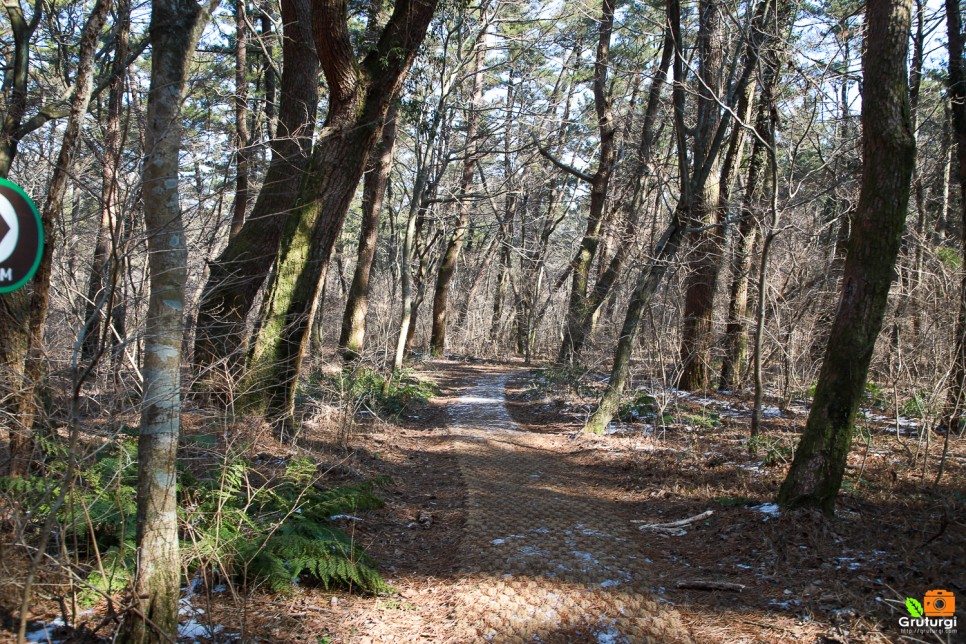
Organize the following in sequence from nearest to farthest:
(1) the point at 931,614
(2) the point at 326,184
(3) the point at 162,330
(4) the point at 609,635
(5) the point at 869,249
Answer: (3) the point at 162,330 → (1) the point at 931,614 → (4) the point at 609,635 → (5) the point at 869,249 → (2) the point at 326,184

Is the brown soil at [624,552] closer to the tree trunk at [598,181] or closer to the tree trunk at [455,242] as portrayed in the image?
the tree trunk at [598,181]

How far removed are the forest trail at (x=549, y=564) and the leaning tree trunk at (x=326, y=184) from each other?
275cm

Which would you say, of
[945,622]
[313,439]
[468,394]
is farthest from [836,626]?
[468,394]

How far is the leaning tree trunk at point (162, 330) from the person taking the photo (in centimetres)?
269

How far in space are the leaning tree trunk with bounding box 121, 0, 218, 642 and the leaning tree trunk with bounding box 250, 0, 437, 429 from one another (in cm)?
417

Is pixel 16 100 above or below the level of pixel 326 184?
above

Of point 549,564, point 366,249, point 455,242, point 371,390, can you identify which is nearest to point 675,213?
point 371,390

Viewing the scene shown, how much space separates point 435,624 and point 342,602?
0.65 m

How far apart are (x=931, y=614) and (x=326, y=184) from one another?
22.4 ft

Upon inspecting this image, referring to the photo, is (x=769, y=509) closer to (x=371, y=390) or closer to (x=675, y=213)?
(x=675, y=213)

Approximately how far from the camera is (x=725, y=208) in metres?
11.2

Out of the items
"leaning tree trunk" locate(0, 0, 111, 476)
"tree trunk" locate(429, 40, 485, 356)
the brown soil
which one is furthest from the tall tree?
"tree trunk" locate(429, 40, 485, 356)

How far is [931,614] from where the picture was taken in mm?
3291

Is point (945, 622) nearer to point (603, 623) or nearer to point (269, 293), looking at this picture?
point (603, 623)
